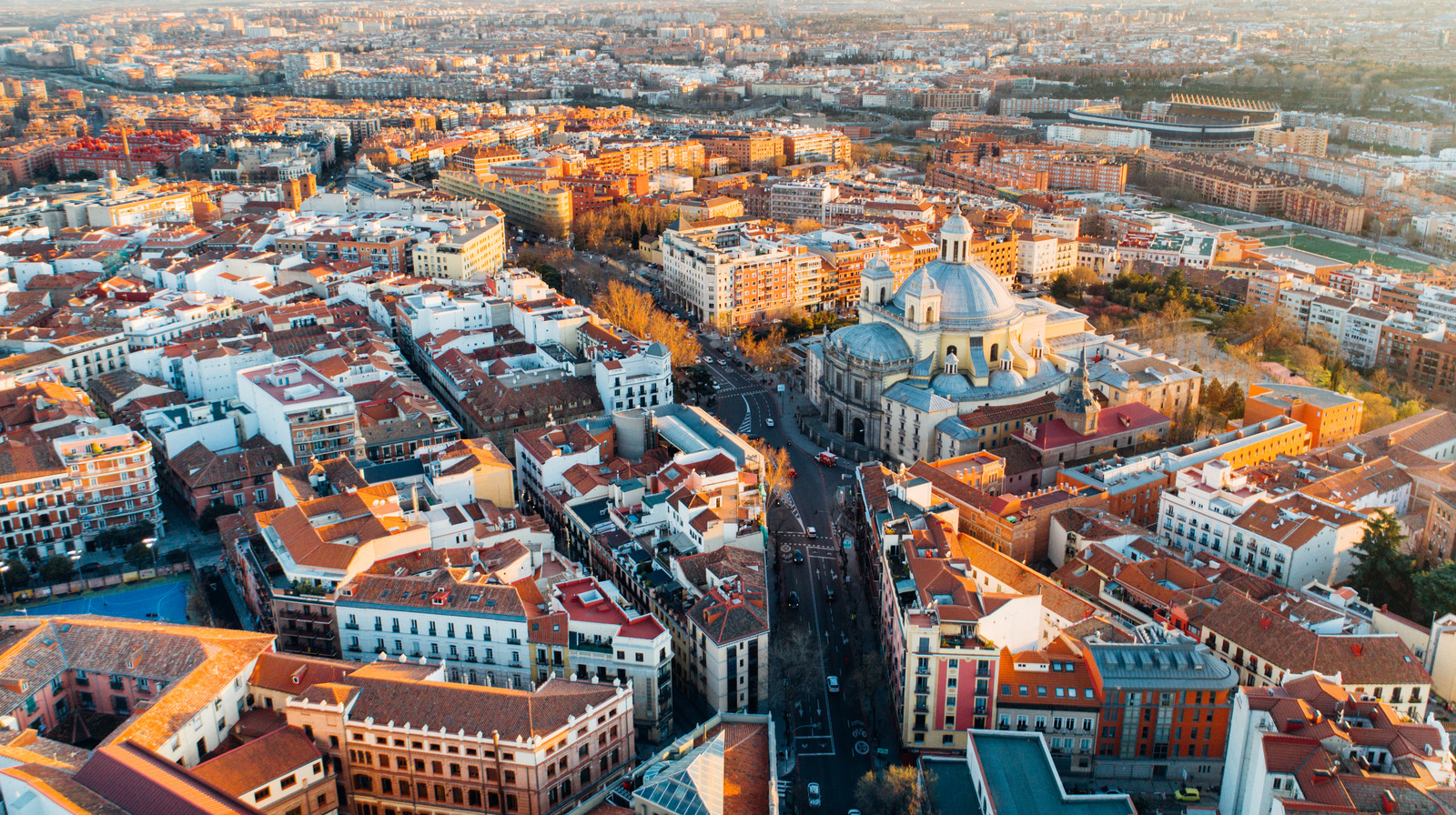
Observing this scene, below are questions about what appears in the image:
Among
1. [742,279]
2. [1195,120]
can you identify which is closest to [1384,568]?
[742,279]

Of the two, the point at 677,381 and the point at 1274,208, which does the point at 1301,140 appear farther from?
the point at 677,381

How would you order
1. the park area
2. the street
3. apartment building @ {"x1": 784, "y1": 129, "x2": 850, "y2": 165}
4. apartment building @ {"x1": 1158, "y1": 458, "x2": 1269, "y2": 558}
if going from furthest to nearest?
apartment building @ {"x1": 784, "y1": 129, "x2": 850, "y2": 165}, apartment building @ {"x1": 1158, "y1": 458, "x2": 1269, "y2": 558}, the park area, the street

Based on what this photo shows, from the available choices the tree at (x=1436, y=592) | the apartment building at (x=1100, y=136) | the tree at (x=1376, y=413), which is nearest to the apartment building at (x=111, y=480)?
the tree at (x=1436, y=592)

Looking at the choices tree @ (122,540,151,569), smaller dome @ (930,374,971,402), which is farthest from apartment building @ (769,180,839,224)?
tree @ (122,540,151,569)

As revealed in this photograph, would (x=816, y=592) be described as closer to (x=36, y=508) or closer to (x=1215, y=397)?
(x=1215, y=397)

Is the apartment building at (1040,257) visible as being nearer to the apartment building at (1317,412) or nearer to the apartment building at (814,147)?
the apartment building at (1317,412)

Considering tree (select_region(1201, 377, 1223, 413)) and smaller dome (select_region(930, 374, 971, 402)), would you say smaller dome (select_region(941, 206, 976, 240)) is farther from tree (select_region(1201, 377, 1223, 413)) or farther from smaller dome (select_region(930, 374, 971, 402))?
tree (select_region(1201, 377, 1223, 413))
